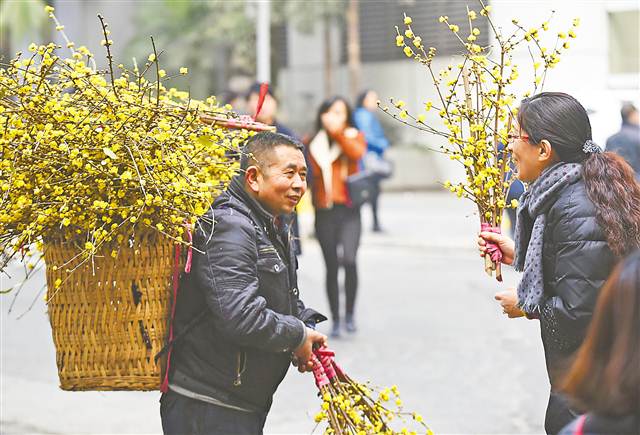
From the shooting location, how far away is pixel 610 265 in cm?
341

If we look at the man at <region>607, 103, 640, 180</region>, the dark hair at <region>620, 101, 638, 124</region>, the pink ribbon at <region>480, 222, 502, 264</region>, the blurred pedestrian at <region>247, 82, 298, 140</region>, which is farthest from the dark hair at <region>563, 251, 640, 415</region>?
the dark hair at <region>620, 101, 638, 124</region>

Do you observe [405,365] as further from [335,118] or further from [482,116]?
[482,116]

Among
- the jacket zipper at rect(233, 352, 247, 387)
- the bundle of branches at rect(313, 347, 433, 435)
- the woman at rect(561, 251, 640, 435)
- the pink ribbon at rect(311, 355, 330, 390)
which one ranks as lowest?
the bundle of branches at rect(313, 347, 433, 435)

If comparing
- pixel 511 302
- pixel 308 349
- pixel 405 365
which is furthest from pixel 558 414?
pixel 405 365

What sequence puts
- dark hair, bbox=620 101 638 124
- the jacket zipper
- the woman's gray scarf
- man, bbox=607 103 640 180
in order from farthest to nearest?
dark hair, bbox=620 101 638 124 → man, bbox=607 103 640 180 → the jacket zipper → the woman's gray scarf

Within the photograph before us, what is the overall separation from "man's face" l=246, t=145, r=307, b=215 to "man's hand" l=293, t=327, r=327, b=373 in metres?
0.46

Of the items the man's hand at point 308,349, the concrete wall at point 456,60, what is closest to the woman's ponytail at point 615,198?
the man's hand at point 308,349

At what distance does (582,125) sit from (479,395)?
3.54 m

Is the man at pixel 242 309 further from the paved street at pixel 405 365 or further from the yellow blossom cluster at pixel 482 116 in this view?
the paved street at pixel 405 365

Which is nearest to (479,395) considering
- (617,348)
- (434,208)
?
(617,348)

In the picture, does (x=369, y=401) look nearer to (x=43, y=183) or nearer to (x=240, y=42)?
(x=43, y=183)

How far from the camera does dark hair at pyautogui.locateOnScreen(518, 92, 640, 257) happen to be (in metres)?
3.41

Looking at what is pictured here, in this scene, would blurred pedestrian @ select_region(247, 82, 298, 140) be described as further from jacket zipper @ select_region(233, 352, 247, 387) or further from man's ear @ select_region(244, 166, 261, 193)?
jacket zipper @ select_region(233, 352, 247, 387)

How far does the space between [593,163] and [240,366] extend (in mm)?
1359
